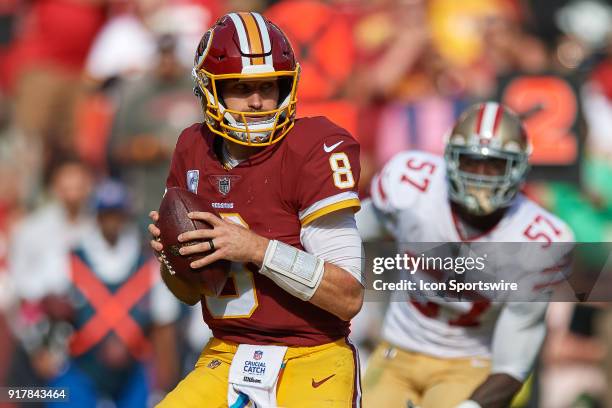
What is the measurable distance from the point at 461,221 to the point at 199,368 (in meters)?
1.68

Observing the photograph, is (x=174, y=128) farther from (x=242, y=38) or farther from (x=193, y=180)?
(x=242, y=38)

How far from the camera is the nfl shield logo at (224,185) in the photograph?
14.4 ft

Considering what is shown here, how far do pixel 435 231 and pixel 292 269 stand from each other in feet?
5.20

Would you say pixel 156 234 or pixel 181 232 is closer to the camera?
pixel 181 232

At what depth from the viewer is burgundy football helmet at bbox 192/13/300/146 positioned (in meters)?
4.32

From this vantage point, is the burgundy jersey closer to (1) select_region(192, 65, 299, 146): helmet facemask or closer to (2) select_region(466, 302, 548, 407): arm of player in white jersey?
(1) select_region(192, 65, 299, 146): helmet facemask

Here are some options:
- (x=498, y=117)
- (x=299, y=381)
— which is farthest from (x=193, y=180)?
(x=498, y=117)

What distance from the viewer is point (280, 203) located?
4340 mm

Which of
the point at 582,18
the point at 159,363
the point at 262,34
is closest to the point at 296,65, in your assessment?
the point at 262,34

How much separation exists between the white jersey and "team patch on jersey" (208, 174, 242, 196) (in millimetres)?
1375

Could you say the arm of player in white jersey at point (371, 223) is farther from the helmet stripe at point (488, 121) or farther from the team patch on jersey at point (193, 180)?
the team patch on jersey at point (193, 180)

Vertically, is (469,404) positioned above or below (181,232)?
below

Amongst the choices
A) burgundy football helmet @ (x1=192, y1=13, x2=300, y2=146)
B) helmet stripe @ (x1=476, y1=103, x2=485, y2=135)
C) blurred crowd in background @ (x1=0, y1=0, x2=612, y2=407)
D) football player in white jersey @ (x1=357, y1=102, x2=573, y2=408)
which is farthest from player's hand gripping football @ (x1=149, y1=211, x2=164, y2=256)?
blurred crowd in background @ (x1=0, y1=0, x2=612, y2=407)

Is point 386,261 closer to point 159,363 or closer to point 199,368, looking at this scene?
point 199,368
